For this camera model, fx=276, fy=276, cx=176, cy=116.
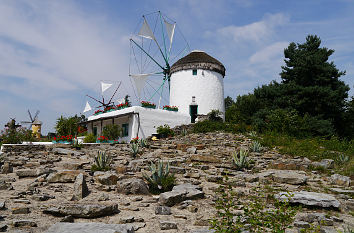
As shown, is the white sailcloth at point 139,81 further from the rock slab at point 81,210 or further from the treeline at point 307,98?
the rock slab at point 81,210

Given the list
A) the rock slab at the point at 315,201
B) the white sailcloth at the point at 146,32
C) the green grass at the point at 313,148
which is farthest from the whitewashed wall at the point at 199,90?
the rock slab at the point at 315,201

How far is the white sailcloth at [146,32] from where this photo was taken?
1153 inches

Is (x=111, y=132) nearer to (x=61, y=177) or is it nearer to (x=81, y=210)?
(x=61, y=177)

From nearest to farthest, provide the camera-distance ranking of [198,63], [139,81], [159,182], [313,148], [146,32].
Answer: [159,182] < [313,148] < [198,63] < [139,81] < [146,32]

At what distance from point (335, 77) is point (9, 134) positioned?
24544mm

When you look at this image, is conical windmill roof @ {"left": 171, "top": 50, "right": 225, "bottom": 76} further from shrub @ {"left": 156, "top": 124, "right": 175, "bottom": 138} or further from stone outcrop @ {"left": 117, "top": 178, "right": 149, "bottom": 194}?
stone outcrop @ {"left": 117, "top": 178, "right": 149, "bottom": 194}

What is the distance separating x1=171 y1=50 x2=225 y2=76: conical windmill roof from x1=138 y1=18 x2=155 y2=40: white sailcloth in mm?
4720

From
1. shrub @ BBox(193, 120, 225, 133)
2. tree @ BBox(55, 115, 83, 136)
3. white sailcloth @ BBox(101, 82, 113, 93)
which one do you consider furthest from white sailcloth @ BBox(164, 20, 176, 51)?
tree @ BBox(55, 115, 83, 136)

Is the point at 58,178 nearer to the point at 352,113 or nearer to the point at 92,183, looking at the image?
the point at 92,183

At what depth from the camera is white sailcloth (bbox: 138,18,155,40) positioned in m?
29.3

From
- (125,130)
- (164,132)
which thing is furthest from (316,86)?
(125,130)

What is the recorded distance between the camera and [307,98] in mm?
21641

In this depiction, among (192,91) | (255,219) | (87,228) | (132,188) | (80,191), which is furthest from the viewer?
(192,91)

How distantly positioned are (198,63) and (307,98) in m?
10.2
